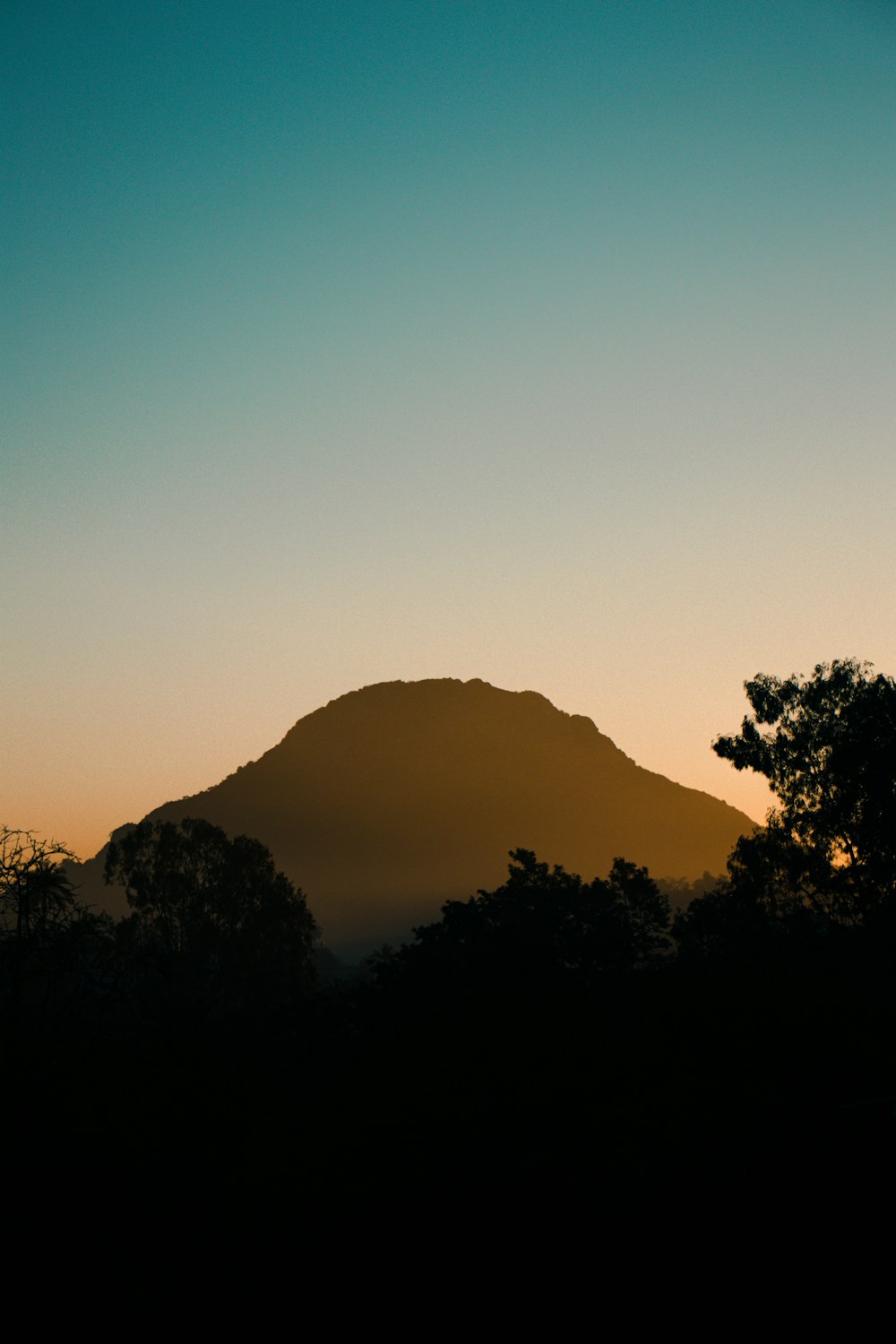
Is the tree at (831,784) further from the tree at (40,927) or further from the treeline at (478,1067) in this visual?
the tree at (40,927)

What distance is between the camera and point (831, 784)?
Result: 37.6m

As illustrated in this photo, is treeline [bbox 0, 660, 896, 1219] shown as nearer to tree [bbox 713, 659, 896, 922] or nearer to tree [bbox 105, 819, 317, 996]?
tree [bbox 713, 659, 896, 922]

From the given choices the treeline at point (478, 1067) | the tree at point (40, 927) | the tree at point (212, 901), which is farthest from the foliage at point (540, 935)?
the tree at point (212, 901)

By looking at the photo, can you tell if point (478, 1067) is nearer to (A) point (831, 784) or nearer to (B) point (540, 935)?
(B) point (540, 935)

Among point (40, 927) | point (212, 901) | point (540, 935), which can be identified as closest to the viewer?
point (40, 927)

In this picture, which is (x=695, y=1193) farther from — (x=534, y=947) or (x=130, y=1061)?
(x=534, y=947)

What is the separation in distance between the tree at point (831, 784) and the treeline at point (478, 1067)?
475 centimetres

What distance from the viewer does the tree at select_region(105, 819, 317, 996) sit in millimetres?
55031

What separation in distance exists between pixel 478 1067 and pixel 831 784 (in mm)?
27617

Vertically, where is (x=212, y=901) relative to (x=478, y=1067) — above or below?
above

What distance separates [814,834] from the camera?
37719mm

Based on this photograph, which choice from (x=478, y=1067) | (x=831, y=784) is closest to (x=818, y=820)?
(x=831, y=784)

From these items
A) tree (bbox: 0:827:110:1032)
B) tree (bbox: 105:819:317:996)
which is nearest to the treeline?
tree (bbox: 0:827:110:1032)

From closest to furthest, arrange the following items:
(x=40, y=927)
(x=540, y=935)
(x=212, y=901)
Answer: (x=40, y=927), (x=540, y=935), (x=212, y=901)
